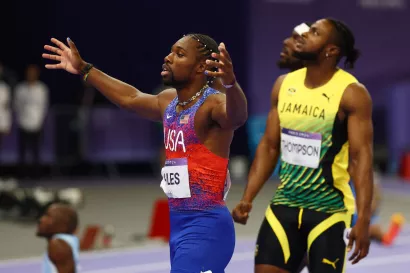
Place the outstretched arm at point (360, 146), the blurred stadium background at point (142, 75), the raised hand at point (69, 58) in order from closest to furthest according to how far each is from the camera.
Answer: the outstretched arm at point (360, 146), the raised hand at point (69, 58), the blurred stadium background at point (142, 75)

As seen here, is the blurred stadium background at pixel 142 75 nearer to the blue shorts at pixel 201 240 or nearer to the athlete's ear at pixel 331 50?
the athlete's ear at pixel 331 50

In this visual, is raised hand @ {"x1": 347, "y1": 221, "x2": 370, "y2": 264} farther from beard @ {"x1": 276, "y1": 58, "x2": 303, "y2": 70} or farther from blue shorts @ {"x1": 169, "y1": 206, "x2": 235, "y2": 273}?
beard @ {"x1": 276, "y1": 58, "x2": 303, "y2": 70}

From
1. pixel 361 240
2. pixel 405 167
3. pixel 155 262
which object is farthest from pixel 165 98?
pixel 405 167

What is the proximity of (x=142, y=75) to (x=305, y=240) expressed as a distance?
45.8 feet

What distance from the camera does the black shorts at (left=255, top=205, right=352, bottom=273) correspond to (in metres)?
4.51

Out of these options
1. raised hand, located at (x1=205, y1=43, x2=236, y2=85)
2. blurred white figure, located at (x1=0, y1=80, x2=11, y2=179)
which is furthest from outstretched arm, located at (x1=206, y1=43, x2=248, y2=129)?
blurred white figure, located at (x1=0, y1=80, x2=11, y2=179)

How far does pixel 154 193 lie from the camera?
14.9 metres

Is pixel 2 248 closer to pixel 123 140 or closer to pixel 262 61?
pixel 123 140

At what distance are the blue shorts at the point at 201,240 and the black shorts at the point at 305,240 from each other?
365 millimetres

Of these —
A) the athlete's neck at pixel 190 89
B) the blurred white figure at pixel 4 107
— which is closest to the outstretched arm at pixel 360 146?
the athlete's neck at pixel 190 89

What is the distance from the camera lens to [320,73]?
471 centimetres

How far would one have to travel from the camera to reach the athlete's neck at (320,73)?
185 inches

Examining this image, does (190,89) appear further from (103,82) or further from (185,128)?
(103,82)

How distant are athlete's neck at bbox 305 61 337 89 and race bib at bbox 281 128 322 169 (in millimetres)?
286
